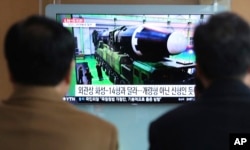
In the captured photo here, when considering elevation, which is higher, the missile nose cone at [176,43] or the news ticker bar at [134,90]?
the missile nose cone at [176,43]

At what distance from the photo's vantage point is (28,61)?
1.32 meters

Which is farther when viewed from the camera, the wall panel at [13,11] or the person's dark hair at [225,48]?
the wall panel at [13,11]

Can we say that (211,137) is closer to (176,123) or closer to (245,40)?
(176,123)

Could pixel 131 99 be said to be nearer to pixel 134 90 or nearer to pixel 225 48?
pixel 134 90

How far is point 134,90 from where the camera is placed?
3.13 m

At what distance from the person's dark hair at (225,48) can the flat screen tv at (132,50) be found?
67.3 inches

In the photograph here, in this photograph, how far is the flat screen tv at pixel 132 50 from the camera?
3.09 meters

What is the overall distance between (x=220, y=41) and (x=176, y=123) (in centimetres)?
25

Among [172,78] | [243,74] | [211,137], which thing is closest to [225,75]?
[243,74]

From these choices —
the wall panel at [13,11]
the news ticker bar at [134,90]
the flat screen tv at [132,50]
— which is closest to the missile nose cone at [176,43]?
the flat screen tv at [132,50]

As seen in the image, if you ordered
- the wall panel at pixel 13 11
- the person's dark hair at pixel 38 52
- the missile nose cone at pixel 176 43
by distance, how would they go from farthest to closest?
the wall panel at pixel 13 11, the missile nose cone at pixel 176 43, the person's dark hair at pixel 38 52

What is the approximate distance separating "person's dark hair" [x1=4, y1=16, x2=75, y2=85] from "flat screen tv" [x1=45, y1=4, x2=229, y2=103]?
175 centimetres

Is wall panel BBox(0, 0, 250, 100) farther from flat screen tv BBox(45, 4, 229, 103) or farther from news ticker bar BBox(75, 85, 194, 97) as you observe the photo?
news ticker bar BBox(75, 85, 194, 97)

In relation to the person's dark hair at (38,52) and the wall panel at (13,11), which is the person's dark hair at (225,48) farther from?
the wall panel at (13,11)
